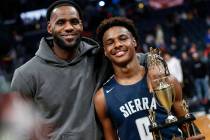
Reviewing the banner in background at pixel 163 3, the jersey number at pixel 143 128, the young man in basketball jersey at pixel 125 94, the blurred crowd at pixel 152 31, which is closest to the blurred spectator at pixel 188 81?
the blurred crowd at pixel 152 31

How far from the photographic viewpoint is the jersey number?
2.27 meters

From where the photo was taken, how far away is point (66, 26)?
238cm

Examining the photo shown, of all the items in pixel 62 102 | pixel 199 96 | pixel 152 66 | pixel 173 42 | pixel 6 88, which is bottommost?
pixel 199 96

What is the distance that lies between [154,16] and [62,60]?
1316 centimetres

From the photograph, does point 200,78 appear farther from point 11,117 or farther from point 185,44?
point 11,117

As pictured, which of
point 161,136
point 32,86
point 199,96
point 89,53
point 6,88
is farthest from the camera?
point 199,96

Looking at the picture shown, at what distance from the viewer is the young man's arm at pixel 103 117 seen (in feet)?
7.86

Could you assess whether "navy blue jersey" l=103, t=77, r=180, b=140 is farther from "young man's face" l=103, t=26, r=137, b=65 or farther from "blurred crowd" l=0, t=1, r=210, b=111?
"blurred crowd" l=0, t=1, r=210, b=111

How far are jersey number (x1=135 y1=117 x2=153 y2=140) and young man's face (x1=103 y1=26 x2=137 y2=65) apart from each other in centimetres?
35

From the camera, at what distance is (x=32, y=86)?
7.70 ft

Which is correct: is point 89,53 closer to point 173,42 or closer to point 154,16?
point 173,42

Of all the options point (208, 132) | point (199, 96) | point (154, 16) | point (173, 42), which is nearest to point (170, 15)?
point (154, 16)

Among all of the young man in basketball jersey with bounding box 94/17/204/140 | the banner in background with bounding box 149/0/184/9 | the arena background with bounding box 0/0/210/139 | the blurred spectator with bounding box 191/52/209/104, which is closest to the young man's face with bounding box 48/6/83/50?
the young man in basketball jersey with bounding box 94/17/204/140

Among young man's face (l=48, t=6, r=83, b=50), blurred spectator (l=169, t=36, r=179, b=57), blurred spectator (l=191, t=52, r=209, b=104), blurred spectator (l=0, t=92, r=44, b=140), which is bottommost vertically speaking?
blurred spectator (l=191, t=52, r=209, b=104)
